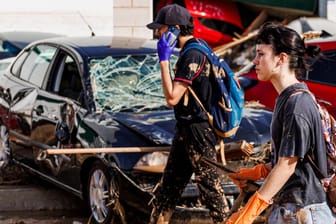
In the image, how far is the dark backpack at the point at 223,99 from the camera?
5.59 metres

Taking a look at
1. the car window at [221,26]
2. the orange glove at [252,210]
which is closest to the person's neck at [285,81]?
the orange glove at [252,210]

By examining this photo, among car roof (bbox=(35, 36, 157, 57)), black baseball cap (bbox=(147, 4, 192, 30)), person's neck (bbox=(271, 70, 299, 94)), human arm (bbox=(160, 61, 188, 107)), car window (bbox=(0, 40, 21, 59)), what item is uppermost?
black baseball cap (bbox=(147, 4, 192, 30))

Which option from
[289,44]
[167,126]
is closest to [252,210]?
[289,44]

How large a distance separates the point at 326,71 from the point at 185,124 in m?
3.03

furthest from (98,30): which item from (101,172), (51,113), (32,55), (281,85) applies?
A: (281,85)

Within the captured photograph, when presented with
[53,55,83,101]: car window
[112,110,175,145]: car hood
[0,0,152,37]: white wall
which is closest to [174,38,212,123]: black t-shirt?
[112,110,175,145]: car hood

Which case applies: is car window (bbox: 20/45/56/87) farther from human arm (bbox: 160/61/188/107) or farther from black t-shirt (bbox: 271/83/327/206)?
black t-shirt (bbox: 271/83/327/206)

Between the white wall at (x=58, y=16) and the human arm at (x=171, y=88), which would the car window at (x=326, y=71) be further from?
the white wall at (x=58, y=16)

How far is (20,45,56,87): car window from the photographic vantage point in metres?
7.73

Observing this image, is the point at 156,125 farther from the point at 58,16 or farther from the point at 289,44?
the point at 58,16

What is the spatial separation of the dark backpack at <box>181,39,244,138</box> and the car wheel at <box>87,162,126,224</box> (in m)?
1.00

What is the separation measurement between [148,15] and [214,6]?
124 inches

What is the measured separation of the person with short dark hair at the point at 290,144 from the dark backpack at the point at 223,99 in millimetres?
1750

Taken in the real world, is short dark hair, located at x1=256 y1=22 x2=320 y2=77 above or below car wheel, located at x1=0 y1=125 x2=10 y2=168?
above
